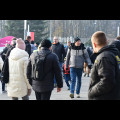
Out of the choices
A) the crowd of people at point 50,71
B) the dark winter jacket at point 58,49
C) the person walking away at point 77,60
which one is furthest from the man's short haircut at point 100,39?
the dark winter jacket at point 58,49

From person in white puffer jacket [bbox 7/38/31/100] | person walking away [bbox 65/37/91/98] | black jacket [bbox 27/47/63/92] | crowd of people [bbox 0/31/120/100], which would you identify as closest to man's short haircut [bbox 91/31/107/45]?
crowd of people [bbox 0/31/120/100]

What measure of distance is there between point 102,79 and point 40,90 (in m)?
1.84

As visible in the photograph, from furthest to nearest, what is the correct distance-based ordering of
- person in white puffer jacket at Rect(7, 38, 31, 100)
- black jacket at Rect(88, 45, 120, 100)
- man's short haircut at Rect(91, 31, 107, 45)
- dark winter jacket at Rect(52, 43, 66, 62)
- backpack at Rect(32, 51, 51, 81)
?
dark winter jacket at Rect(52, 43, 66, 62) → person in white puffer jacket at Rect(7, 38, 31, 100) → backpack at Rect(32, 51, 51, 81) → man's short haircut at Rect(91, 31, 107, 45) → black jacket at Rect(88, 45, 120, 100)

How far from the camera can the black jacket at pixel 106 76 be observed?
3660mm

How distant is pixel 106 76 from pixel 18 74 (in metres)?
2.66

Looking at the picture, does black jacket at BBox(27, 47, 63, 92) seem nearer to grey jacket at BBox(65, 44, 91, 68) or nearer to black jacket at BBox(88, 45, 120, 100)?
black jacket at BBox(88, 45, 120, 100)

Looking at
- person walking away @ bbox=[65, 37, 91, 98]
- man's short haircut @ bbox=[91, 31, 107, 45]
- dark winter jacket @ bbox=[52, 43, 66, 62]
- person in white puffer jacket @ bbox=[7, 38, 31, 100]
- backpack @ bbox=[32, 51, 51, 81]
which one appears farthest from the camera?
dark winter jacket @ bbox=[52, 43, 66, 62]

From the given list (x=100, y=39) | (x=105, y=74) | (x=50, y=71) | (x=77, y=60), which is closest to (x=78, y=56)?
(x=77, y=60)

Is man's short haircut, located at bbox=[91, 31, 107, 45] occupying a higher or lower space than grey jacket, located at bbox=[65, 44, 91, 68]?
higher

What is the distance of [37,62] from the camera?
205 inches

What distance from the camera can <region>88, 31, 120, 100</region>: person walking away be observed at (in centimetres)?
366

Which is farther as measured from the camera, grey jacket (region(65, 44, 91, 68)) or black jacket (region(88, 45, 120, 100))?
grey jacket (region(65, 44, 91, 68))

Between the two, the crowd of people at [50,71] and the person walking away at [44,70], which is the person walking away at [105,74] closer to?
the crowd of people at [50,71]
